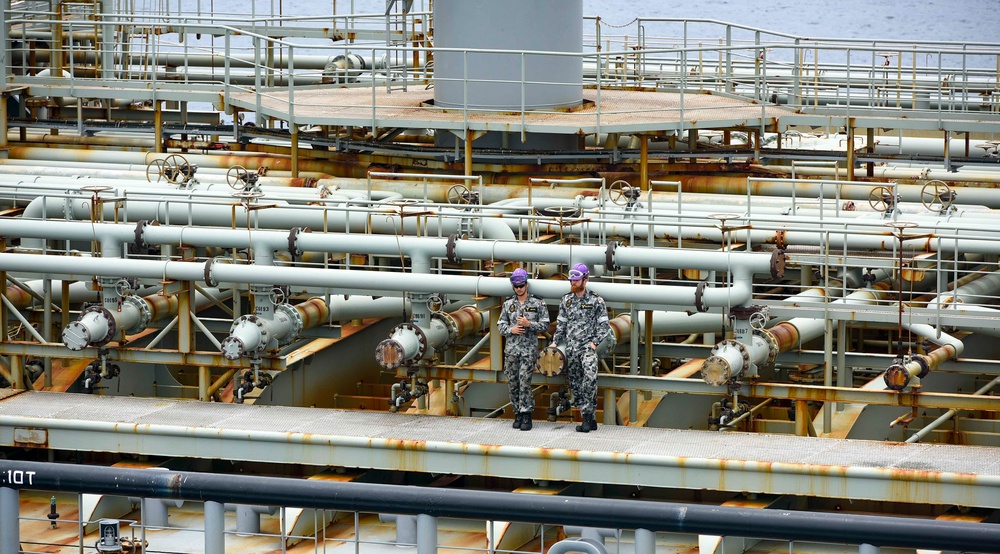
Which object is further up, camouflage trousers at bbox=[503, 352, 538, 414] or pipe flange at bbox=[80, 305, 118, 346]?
pipe flange at bbox=[80, 305, 118, 346]

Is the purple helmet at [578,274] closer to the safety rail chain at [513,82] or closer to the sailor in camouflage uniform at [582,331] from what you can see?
the sailor in camouflage uniform at [582,331]

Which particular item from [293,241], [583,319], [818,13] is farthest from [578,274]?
[818,13]

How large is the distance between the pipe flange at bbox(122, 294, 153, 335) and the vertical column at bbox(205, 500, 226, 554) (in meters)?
10.1

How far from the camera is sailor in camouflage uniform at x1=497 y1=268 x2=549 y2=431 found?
16.7 metres

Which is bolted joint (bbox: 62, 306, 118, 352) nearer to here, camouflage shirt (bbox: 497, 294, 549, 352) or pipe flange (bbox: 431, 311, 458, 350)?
pipe flange (bbox: 431, 311, 458, 350)

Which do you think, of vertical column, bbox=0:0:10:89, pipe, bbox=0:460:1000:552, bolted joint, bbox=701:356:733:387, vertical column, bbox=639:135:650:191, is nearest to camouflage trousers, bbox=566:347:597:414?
bolted joint, bbox=701:356:733:387

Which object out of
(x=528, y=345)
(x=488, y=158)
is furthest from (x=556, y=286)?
(x=488, y=158)

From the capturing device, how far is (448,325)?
18.3 m

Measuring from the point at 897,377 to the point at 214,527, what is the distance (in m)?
9.45

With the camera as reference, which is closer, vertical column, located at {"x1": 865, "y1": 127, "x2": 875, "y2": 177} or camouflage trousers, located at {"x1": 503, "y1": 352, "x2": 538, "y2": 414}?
camouflage trousers, located at {"x1": 503, "y1": 352, "x2": 538, "y2": 414}

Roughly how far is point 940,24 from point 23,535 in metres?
78.9

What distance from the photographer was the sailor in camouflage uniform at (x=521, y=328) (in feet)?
54.6

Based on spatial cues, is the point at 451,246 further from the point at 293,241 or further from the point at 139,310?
the point at 139,310

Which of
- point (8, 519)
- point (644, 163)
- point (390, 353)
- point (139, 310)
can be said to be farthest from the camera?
point (644, 163)
